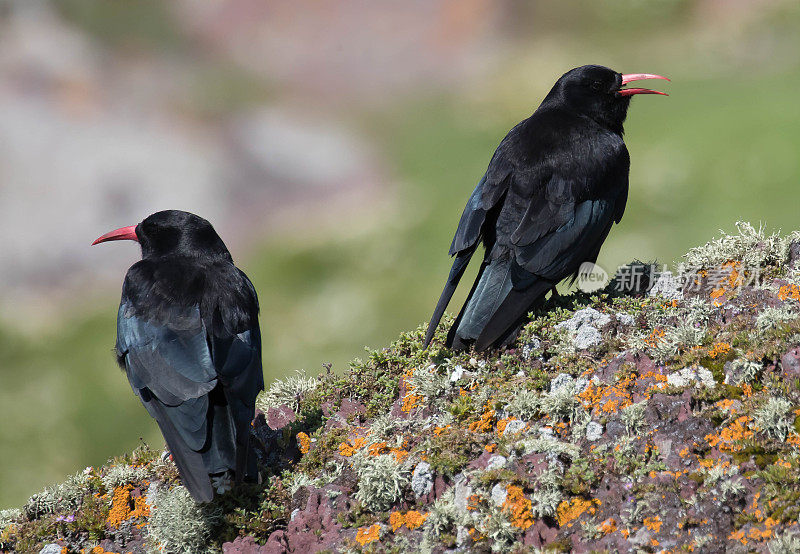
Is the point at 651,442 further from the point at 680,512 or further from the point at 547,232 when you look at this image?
the point at 547,232

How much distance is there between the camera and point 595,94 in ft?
25.0

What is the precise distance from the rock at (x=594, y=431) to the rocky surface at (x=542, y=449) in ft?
0.05

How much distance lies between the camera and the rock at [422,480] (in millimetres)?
4797

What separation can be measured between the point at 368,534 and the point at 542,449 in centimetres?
104

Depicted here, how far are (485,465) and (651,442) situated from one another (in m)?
0.90

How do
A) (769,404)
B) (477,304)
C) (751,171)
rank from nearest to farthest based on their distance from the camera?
(769,404)
(477,304)
(751,171)

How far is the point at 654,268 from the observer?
6590mm

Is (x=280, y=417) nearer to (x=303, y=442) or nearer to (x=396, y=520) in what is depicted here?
(x=303, y=442)

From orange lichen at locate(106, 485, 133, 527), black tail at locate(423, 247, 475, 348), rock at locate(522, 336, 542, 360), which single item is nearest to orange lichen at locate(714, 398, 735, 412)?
rock at locate(522, 336, 542, 360)

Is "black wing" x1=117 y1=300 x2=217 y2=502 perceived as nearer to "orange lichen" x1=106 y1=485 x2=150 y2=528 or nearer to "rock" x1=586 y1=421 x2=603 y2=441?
"orange lichen" x1=106 y1=485 x2=150 y2=528

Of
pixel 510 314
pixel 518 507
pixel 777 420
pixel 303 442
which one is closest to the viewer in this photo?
pixel 777 420

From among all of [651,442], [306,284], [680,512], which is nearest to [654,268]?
[651,442]

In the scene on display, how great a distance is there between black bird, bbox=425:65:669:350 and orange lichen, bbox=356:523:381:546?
1.64 meters

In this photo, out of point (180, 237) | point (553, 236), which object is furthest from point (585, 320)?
point (180, 237)
